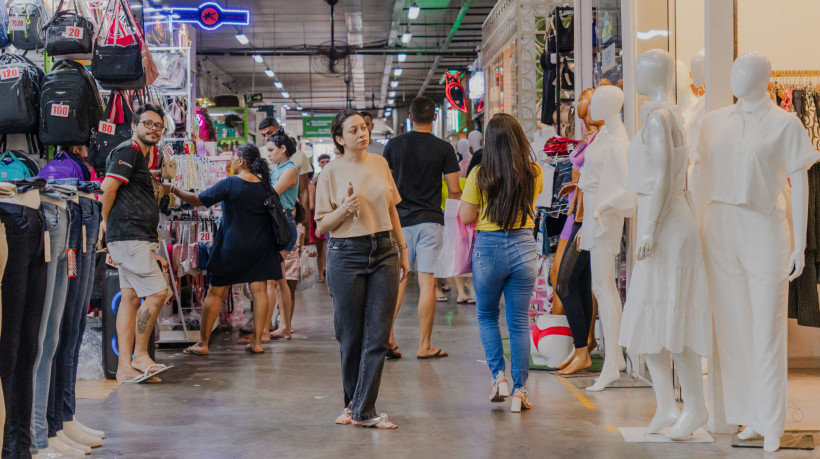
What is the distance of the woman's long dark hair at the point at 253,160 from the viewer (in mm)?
6801

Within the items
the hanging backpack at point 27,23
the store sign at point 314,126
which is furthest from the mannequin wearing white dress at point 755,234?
the store sign at point 314,126

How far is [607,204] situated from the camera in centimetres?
516

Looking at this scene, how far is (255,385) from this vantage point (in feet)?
18.6

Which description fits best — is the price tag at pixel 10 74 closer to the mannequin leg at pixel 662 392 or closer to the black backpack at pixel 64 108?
the black backpack at pixel 64 108

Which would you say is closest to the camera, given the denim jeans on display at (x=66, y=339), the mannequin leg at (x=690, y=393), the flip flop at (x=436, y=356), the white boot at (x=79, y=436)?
the denim jeans on display at (x=66, y=339)

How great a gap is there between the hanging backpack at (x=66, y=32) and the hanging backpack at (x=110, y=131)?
1.75 ft

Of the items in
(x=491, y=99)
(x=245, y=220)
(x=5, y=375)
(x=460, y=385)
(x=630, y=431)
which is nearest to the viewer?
(x=5, y=375)

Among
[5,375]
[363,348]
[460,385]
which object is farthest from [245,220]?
[5,375]

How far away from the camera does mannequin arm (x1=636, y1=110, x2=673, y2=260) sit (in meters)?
4.04

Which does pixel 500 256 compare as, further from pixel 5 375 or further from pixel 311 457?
pixel 5 375

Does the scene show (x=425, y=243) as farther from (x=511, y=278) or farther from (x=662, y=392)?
(x=662, y=392)

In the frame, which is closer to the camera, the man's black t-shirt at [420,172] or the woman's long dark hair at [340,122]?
the woman's long dark hair at [340,122]

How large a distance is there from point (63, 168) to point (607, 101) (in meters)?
3.52

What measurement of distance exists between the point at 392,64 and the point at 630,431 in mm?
23976
